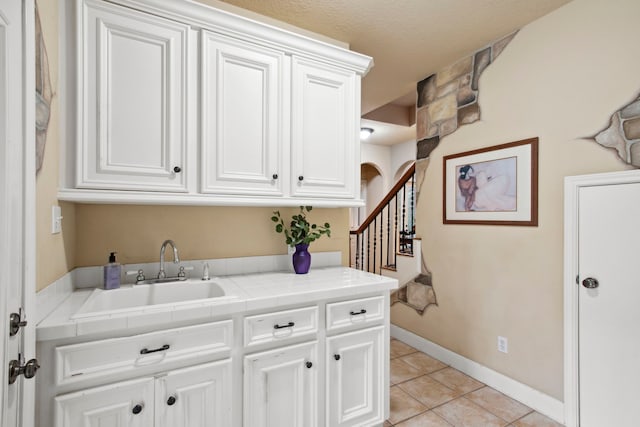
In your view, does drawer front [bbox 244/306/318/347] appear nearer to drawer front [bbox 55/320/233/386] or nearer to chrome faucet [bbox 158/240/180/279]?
drawer front [bbox 55/320/233/386]

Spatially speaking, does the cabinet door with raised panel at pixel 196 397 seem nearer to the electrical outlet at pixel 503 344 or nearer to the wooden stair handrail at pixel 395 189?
the electrical outlet at pixel 503 344

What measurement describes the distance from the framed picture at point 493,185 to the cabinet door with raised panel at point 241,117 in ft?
5.36

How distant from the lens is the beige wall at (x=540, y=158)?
1.80m

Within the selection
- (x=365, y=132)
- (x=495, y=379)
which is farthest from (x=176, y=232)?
(x=365, y=132)

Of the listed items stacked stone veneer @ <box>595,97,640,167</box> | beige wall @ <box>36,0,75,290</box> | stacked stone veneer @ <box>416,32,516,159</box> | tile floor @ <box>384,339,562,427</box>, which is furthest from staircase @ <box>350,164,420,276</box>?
beige wall @ <box>36,0,75,290</box>

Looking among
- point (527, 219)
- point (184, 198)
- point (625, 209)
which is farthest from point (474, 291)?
point (184, 198)

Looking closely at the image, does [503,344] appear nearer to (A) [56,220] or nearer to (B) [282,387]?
(B) [282,387]

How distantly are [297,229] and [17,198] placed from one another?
4.52ft

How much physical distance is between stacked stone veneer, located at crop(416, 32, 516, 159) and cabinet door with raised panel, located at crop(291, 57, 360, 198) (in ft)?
3.62

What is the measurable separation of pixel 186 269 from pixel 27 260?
935 mm

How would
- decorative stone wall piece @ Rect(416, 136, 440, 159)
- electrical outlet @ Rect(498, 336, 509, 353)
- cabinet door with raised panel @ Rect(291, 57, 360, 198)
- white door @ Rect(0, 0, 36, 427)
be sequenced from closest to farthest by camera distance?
white door @ Rect(0, 0, 36, 427) → cabinet door with raised panel @ Rect(291, 57, 360, 198) → electrical outlet @ Rect(498, 336, 509, 353) → decorative stone wall piece @ Rect(416, 136, 440, 159)

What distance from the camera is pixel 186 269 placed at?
6.11ft

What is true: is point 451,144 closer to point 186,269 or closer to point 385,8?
point 385,8

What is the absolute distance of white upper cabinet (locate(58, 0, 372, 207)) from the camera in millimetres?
1428
